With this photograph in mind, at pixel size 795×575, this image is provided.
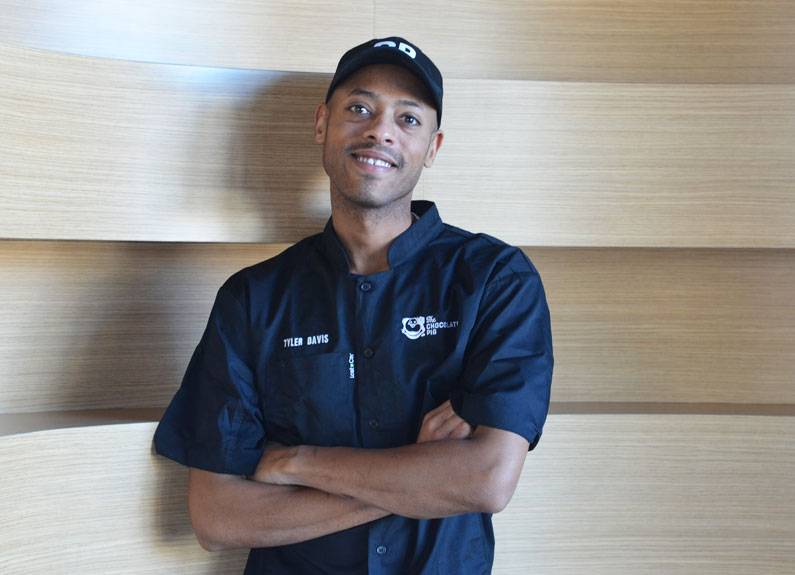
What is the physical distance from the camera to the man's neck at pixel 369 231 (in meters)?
1.63

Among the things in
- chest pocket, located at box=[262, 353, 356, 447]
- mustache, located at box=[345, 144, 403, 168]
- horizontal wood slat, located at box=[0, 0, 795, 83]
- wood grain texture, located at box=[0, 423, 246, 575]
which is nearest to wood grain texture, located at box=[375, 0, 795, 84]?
horizontal wood slat, located at box=[0, 0, 795, 83]

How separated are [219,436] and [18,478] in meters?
0.46

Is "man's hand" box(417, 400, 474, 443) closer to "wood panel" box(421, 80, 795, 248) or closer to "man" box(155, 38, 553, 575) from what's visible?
"man" box(155, 38, 553, 575)

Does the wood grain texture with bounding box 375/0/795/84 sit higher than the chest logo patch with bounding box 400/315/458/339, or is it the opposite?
the wood grain texture with bounding box 375/0/795/84

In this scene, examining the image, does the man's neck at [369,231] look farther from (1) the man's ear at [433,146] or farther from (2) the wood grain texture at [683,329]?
(2) the wood grain texture at [683,329]

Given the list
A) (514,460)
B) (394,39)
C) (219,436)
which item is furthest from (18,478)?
(394,39)

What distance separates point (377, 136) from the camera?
61.5 inches

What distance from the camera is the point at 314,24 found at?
1.96 m

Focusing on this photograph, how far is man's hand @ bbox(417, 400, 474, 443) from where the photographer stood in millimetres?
1400

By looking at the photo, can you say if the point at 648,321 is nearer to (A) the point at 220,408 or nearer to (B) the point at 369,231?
(B) the point at 369,231

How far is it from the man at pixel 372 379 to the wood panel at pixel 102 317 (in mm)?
426

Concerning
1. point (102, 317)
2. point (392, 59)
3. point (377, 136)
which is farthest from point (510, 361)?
point (102, 317)

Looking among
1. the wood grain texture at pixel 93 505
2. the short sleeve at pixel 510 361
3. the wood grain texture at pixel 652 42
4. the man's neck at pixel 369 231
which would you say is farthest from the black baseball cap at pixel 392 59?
the wood grain texture at pixel 93 505

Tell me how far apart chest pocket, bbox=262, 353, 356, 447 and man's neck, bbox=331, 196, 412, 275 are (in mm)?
221
